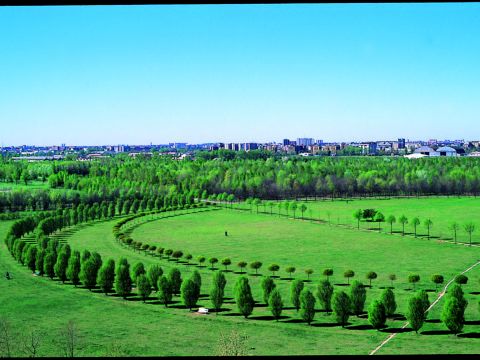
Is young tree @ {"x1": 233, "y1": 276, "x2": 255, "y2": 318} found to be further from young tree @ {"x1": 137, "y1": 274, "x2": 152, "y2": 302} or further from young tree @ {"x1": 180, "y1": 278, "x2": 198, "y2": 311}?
young tree @ {"x1": 137, "y1": 274, "x2": 152, "y2": 302}

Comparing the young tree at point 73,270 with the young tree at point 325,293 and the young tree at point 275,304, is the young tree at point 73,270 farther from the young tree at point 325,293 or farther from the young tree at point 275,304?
the young tree at point 325,293

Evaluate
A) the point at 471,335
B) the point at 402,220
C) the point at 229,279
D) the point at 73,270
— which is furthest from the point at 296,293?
the point at 402,220

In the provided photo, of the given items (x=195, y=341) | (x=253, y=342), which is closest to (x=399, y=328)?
(x=253, y=342)

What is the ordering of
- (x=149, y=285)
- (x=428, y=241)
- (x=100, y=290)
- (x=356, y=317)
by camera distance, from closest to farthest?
(x=356, y=317), (x=149, y=285), (x=100, y=290), (x=428, y=241)

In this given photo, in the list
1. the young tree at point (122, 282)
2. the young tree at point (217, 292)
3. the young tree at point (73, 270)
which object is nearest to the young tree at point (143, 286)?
the young tree at point (122, 282)

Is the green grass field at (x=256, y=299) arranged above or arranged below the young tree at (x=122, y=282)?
below

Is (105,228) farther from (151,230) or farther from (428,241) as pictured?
(428,241)

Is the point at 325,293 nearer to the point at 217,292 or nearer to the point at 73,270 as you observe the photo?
the point at 217,292
